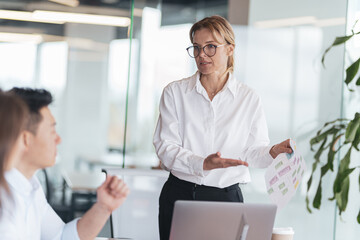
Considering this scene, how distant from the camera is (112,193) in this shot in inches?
67.4

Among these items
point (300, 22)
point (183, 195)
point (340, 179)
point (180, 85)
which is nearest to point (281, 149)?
point (183, 195)

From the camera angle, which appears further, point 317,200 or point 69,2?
point 69,2

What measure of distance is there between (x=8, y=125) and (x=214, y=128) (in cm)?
135

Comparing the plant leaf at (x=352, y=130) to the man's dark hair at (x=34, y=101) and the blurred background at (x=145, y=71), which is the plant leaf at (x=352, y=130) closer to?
the blurred background at (x=145, y=71)

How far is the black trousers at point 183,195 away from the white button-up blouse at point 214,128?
0.03 metres

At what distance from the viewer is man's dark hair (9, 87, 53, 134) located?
5.31 feet

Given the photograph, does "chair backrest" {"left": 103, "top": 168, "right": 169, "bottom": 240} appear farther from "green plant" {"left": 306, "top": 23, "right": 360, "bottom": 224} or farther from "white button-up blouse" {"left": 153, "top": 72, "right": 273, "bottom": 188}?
"green plant" {"left": 306, "top": 23, "right": 360, "bottom": 224}

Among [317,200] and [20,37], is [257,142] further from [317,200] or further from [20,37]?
[20,37]

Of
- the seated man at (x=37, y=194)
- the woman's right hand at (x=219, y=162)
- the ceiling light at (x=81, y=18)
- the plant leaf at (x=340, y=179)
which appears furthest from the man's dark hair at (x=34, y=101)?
the ceiling light at (x=81, y=18)

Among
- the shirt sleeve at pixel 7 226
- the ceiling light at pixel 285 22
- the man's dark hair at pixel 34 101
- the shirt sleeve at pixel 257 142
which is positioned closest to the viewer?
the shirt sleeve at pixel 7 226

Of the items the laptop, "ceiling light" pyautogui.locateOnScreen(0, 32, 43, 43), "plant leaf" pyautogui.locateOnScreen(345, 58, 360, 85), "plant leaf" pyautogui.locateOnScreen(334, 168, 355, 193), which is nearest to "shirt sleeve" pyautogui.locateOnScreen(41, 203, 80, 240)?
the laptop

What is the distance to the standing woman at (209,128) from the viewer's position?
2.46m

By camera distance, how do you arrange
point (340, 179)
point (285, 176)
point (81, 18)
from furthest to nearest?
point (81, 18) < point (340, 179) < point (285, 176)

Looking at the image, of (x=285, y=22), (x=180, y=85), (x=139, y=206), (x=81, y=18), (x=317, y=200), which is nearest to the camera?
(x=180, y=85)
